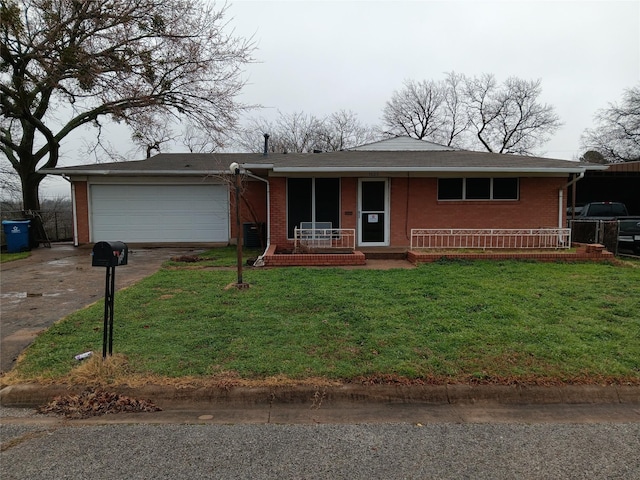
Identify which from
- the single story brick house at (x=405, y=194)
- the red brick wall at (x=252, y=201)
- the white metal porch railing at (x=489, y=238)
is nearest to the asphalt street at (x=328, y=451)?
the single story brick house at (x=405, y=194)

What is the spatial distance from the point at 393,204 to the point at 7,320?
951 cm

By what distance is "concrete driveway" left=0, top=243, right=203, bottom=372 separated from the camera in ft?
18.9

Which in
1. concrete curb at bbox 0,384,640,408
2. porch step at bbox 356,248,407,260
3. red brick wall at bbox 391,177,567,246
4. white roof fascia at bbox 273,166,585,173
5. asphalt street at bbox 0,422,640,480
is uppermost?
white roof fascia at bbox 273,166,585,173

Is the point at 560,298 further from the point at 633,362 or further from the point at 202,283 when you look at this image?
the point at 202,283

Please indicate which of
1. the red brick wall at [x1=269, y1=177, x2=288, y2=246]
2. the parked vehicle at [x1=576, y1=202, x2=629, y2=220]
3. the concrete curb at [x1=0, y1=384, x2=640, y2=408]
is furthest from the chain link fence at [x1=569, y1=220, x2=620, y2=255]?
the concrete curb at [x1=0, y1=384, x2=640, y2=408]

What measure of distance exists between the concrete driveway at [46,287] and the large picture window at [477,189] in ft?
27.7

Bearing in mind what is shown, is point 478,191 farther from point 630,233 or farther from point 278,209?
point 278,209

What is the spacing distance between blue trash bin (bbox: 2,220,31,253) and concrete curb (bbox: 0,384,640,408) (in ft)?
43.3

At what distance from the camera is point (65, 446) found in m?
3.15

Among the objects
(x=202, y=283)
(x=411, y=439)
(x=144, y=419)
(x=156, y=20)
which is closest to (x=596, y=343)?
(x=411, y=439)

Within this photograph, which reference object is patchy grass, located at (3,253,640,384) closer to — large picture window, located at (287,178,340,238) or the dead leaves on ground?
the dead leaves on ground

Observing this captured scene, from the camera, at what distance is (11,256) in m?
13.4

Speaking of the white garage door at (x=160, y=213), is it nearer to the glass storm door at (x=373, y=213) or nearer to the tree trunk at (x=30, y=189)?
the tree trunk at (x=30, y=189)

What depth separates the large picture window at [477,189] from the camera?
1254 centimetres
